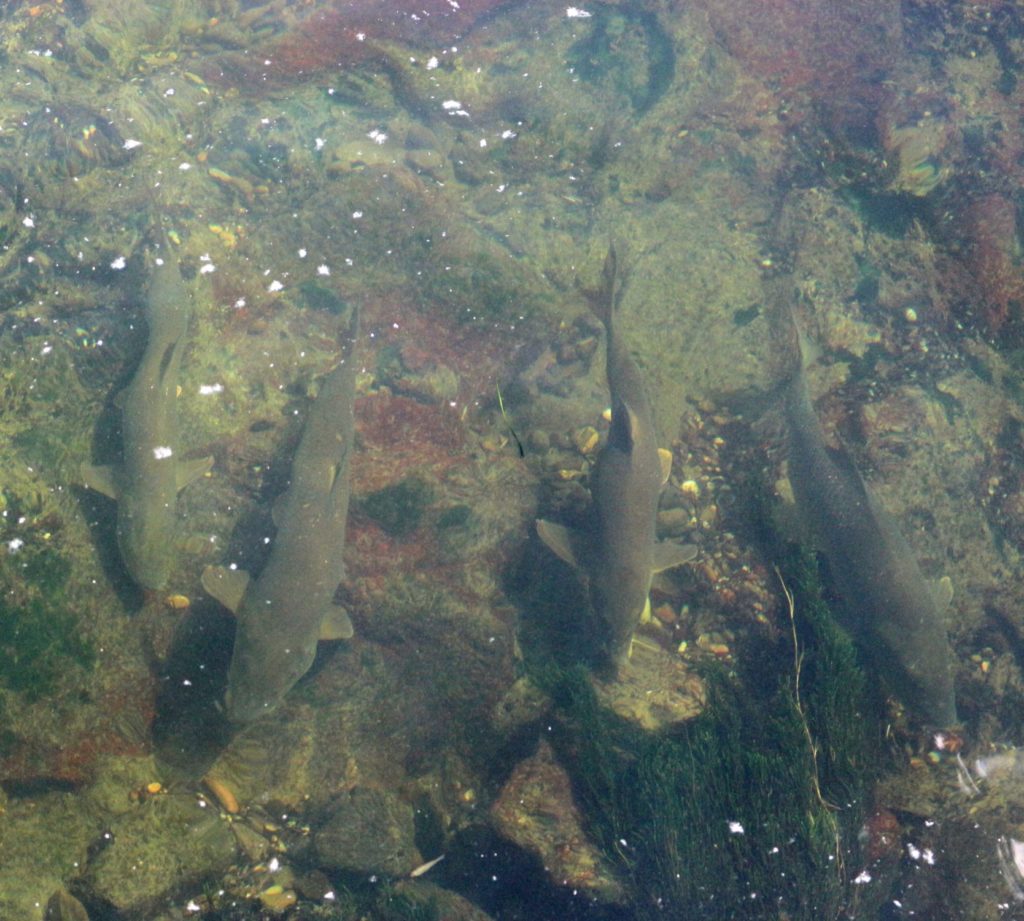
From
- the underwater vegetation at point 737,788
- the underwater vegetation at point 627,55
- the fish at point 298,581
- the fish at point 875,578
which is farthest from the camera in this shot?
the underwater vegetation at point 627,55

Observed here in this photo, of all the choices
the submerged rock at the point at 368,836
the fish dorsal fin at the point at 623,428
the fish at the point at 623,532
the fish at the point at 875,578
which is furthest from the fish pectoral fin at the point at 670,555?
the submerged rock at the point at 368,836

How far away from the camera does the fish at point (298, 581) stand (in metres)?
5.11

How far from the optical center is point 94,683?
16.8 ft

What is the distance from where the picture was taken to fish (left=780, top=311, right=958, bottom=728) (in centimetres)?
556

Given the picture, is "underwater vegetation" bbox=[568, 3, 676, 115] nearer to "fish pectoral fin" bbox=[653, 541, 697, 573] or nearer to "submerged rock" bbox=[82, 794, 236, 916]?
"fish pectoral fin" bbox=[653, 541, 697, 573]

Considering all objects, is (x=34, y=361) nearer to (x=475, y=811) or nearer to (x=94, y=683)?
(x=94, y=683)

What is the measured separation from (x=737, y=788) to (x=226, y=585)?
4084 mm

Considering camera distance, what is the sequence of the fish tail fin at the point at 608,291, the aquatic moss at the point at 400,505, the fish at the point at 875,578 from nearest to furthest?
the fish at the point at 875,578, the aquatic moss at the point at 400,505, the fish tail fin at the point at 608,291

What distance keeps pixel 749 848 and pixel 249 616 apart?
392 cm

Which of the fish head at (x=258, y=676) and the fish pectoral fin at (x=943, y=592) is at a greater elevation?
the fish pectoral fin at (x=943, y=592)

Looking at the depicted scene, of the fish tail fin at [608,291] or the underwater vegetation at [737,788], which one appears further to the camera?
the fish tail fin at [608,291]

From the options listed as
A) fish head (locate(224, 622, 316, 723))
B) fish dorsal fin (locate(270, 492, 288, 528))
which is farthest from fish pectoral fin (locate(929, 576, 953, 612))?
fish dorsal fin (locate(270, 492, 288, 528))

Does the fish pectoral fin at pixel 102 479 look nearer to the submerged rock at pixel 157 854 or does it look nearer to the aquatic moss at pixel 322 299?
the submerged rock at pixel 157 854

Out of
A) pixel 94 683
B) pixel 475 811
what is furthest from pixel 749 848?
pixel 94 683
